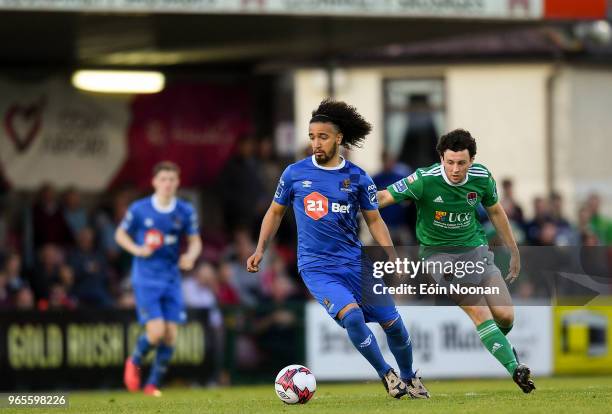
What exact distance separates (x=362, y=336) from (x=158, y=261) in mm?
5314

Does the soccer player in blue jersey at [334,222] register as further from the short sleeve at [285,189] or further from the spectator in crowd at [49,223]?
the spectator in crowd at [49,223]

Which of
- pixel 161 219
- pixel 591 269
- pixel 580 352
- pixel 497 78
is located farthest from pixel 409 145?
Result: pixel 591 269

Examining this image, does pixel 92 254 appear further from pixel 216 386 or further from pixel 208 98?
pixel 208 98

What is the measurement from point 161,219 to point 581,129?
18321mm

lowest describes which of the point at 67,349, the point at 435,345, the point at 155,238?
the point at 435,345

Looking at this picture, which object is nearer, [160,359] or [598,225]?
[160,359]

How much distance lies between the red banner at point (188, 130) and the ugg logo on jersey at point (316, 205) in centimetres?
1178

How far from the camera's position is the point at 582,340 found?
19812 millimetres

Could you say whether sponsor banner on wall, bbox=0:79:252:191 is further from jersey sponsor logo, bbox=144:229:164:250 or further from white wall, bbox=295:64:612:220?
white wall, bbox=295:64:612:220

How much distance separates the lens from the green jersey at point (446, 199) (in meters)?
11.3

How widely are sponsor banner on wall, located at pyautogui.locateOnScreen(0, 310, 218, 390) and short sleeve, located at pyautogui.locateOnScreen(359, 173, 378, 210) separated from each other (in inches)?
319

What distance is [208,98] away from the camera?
23266 millimetres

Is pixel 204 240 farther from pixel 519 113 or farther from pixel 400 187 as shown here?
pixel 519 113

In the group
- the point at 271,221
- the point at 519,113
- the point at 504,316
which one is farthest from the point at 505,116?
the point at 271,221
